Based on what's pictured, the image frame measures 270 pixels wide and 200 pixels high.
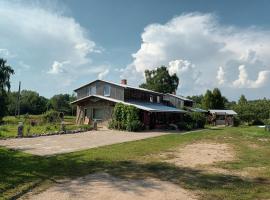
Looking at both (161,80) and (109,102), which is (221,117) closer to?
(161,80)

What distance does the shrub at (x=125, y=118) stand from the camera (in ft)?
93.4

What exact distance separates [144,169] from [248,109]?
50.4 m

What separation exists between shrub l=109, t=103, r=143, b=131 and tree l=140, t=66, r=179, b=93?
43021mm

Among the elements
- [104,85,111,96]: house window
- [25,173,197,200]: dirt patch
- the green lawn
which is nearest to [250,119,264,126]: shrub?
[104,85,111,96]: house window

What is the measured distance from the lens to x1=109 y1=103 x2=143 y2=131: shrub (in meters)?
28.5

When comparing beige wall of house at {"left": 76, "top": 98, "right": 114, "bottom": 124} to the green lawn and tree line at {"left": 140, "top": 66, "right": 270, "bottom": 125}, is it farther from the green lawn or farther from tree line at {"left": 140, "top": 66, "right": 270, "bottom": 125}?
tree line at {"left": 140, "top": 66, "right": 270, "bottom": 125}

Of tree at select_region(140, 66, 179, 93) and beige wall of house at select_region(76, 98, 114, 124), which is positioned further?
tree at select_region(140, 66, 179, 93)

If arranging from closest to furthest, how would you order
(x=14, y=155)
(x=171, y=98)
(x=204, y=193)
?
1. (x=204, y=193)
2. (x=14, y=155)
3. (x=171, y=98)

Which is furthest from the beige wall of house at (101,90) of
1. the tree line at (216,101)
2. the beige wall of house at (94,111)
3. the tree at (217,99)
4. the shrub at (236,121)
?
the tree at (217,99)

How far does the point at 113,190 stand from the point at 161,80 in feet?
220

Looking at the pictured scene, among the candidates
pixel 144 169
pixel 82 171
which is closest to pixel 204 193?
pixel 144 169

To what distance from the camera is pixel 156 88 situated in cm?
7250

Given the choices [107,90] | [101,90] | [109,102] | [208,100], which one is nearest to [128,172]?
A: [109,102]

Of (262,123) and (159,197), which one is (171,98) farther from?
(159,197)
